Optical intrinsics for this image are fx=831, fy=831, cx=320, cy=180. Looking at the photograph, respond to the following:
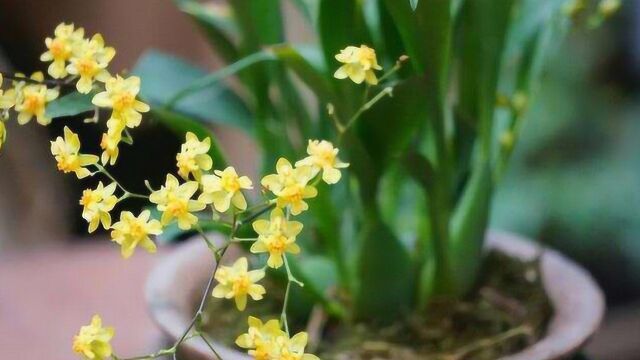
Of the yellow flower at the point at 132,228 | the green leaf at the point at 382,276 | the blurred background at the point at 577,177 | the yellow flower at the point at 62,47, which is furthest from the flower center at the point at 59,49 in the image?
the blurred background at the point at 577,177

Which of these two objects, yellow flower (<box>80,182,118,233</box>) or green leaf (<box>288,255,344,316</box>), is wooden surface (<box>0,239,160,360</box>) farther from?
yellow flower (<box>80,182,118,233</box>)

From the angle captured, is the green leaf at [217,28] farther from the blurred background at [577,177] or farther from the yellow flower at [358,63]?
the blurred background at [577,177]

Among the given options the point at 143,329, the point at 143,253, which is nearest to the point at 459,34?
the point at 143,329

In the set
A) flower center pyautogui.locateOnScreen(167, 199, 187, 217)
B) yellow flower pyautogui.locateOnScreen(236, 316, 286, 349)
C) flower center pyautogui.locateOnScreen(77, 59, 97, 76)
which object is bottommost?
yellow flower pyautogui.locateOnScreen(236, 316, 286, 349)

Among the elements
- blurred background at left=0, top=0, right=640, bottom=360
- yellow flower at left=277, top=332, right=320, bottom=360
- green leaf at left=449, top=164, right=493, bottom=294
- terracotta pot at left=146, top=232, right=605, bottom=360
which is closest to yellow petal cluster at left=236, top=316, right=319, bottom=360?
yellow flower at left=277, top=332, right=320, bottom=360

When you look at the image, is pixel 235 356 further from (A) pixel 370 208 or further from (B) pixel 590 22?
(B) pixel 590 22

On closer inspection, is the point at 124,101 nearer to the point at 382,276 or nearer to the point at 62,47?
the point at 62,47

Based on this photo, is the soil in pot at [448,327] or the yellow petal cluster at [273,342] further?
the soil in pot at [448,327]
